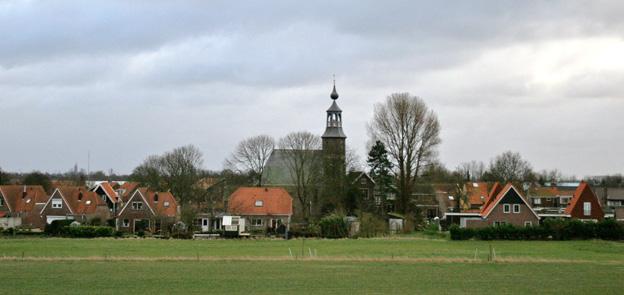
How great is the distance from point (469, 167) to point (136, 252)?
87.4m

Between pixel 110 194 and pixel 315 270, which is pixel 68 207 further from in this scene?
pixel 315 270

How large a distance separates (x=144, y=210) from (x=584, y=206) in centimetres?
4236

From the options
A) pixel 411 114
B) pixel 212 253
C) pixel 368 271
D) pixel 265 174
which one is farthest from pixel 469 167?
pixel 368 271

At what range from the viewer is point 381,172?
76.2m

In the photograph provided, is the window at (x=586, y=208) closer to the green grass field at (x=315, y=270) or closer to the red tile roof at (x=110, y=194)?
the green grass field at (x=315, y=270)

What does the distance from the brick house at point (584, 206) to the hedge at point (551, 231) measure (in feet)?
32.2

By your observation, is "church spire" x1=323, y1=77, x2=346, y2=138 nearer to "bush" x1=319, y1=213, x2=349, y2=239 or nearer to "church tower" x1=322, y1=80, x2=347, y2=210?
"church tower" x1=322, y1=80, x2=347, y2=210

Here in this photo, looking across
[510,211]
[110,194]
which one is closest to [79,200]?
[110,194]

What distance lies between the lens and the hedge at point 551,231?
5603 cm

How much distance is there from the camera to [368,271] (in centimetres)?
3011

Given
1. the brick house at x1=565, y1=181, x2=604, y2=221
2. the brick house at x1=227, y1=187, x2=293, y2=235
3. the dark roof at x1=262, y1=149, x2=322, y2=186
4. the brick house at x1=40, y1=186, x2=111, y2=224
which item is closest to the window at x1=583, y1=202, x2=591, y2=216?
the brick house at x1=565, y1=181, x2=604, y2=221

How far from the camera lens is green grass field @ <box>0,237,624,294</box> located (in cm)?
2420

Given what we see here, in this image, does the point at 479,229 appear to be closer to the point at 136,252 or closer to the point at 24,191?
the point at 136,252

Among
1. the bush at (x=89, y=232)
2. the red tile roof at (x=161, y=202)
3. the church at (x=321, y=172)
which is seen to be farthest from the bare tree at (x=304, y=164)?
the bush at (x=89, y=232)
